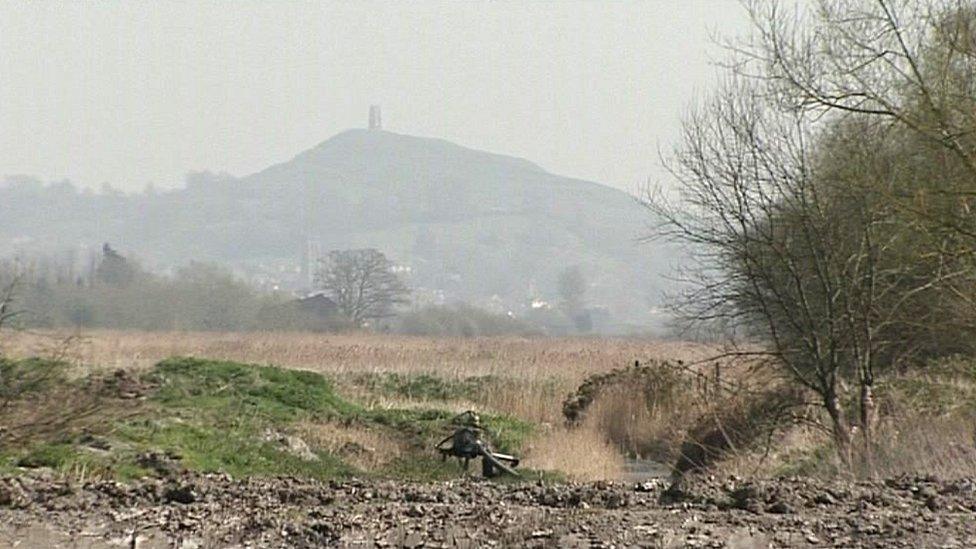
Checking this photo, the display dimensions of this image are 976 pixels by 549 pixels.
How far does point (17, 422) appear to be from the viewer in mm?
14547

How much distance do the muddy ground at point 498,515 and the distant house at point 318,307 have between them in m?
42.8

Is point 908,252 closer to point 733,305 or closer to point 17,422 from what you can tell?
point 733,305

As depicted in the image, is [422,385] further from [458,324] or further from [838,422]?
[458,324]

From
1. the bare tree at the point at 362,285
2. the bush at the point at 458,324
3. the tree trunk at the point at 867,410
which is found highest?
the bare tree at the point at 362,285

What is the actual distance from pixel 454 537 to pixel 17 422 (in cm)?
902

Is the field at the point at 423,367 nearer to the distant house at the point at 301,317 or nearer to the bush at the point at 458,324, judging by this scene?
the distant house at the point at 301,317

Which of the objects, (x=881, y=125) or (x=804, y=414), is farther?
(x=804, y=414)


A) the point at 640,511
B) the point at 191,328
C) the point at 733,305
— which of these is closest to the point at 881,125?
the point at 733,305

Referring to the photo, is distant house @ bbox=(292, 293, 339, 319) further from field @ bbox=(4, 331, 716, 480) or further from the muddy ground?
the muddy ground

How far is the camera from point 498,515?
8023 mm

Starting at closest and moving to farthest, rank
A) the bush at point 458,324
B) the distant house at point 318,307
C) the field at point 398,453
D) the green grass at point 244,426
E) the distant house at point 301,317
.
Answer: the field at point 398,453, the green grass at point 244,426, the distant house at point 301,317, the distant house at point 318,307, the bush at point 458,324

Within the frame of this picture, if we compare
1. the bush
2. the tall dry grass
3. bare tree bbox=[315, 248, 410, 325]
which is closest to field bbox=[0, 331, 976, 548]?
the tall dry grass

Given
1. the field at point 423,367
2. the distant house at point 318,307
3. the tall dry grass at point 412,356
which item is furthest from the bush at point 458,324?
the tall dry grass at point 412,356

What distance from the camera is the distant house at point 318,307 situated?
52.5 m
